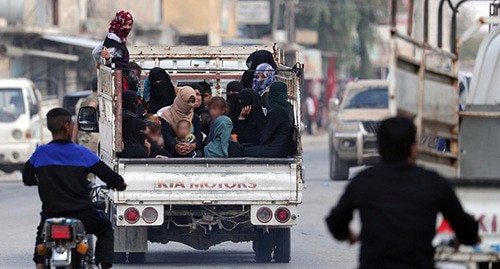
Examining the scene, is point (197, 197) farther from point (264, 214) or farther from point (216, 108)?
point (216, 108)

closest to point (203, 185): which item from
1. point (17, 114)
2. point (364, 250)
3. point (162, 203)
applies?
point (162, 203)

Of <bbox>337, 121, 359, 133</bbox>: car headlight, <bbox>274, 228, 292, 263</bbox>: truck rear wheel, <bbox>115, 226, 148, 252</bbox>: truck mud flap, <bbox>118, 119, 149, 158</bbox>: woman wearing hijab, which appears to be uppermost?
<bbox>118, 119, 149, 158</bbox>: woman wearing hijab

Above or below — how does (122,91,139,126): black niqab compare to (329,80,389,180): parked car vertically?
above

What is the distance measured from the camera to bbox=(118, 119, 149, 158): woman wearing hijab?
43.3 feet

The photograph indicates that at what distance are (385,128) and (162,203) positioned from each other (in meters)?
6.30

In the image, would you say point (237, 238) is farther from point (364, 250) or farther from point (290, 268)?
point (364, 250)

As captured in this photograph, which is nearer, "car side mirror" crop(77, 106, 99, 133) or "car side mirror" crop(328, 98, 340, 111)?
"car side mirror" crop(77, 106, 99, 133)

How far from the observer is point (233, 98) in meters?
14.8

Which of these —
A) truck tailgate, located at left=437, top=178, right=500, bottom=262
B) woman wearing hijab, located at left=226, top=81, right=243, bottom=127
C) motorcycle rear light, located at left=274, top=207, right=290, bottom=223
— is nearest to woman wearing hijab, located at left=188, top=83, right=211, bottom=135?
woman wearing hijab, located at left=226, top=81, right=243, bottom=127

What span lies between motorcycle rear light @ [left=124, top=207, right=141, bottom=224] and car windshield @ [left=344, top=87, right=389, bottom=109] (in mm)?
14502

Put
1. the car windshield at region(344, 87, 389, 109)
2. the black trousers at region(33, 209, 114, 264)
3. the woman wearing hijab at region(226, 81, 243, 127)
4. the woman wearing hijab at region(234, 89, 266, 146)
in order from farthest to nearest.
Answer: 1. the car windshield at region(344, 87, 389, 109)
2. the woman wearing hijab at region(226, 81, 243, 127)
3. the woman wearing hijab at region(234, 89, 266, 146)
4. the black trousers at region(33, 209, 114, 264)

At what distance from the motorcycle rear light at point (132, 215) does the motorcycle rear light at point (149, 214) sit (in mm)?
49

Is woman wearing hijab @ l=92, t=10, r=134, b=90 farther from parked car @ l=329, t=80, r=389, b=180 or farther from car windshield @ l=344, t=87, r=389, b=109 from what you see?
car windshield @ l=344, t=87, r=389, b=109

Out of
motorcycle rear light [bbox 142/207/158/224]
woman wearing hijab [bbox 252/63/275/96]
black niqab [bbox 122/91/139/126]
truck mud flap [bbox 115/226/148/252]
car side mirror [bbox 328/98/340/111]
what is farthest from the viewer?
car side mirror [bbox 328/98/340/111]
